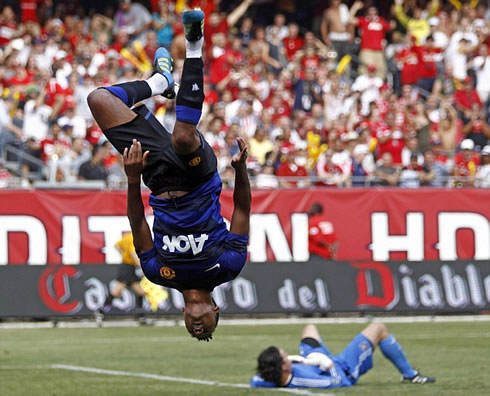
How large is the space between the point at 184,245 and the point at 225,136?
43.2 ft

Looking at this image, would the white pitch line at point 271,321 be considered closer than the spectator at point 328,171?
Yes

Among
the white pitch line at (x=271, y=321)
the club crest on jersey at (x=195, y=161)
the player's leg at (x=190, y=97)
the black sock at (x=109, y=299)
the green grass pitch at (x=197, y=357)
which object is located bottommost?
the white pitch line at (x=271, y=321)

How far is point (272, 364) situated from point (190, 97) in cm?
397

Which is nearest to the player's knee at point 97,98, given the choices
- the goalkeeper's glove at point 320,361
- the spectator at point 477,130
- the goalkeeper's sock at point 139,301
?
the goalkeeper's glove at point 320,361

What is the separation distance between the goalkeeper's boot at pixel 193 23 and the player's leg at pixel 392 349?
5.16 meters

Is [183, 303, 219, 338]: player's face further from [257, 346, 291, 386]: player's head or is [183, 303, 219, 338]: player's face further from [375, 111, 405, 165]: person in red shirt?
[375, 111, 405, 165]: person in red shirt

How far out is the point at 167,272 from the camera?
9758 millimetres

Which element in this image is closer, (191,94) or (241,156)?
(241,156)

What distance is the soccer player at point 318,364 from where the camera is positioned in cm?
1239

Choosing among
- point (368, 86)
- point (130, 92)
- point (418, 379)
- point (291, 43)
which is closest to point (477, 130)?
point (368, 86)

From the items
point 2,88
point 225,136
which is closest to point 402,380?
point 225,136

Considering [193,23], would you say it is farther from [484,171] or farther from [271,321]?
[484,171]

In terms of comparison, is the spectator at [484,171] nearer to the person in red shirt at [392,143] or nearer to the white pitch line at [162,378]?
the person in red shirt at [392,143]

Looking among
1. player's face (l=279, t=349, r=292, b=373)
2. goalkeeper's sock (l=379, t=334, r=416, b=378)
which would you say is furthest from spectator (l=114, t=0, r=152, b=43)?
player's face (l=279, t=349, r=292, b=373)
